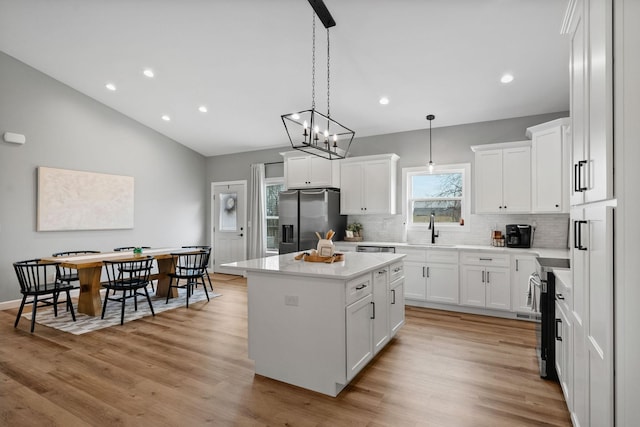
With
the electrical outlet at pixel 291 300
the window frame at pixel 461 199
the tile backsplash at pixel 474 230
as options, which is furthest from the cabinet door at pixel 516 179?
the electrical outlet at pixel 291 300

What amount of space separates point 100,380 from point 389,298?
261 cm

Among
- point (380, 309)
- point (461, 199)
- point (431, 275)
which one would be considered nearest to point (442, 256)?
point (431, 275)

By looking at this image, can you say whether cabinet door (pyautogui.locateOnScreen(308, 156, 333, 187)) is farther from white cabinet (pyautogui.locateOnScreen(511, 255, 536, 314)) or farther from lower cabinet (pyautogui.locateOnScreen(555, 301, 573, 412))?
lower cabinet (pyautogui.locateOnScreen(555, 301, 573, 412))

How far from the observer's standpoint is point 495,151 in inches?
180

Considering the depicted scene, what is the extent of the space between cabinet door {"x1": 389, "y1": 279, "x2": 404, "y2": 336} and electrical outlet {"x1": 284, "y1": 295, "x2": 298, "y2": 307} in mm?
1187

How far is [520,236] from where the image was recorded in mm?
4457

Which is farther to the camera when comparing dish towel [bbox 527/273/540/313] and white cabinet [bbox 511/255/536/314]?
white cabinet [bbox 511/255/536/314]

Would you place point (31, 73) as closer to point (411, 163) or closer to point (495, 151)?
point (411, 163)

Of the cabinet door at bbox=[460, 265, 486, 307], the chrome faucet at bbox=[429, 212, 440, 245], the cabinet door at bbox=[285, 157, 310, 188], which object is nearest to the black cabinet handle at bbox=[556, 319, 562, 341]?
the cabinet door at bbox=[460, 265, 486, 307]

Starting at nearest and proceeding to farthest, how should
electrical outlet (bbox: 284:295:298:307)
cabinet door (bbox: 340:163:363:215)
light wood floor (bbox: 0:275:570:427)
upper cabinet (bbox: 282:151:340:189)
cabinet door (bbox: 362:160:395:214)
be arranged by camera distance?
1. light wood floor (bbox: 0:275:570:427)
2. electrical outlet (bbox: 284:295:298:307)
3. cabinet door (bbox: 362:160:395:214)
4. cabinet door (bbox: 340:163:363:215)
5. upper cabinet (bbox: 282:151:340:189)

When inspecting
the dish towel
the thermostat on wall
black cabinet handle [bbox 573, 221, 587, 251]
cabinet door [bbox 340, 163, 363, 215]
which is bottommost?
the dish towel

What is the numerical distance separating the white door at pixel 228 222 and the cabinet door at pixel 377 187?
10.3 feet

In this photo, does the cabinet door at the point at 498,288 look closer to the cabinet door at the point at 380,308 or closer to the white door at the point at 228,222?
the cabinet door at the point at 380,308

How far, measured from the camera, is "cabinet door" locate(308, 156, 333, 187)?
19.1 ft
